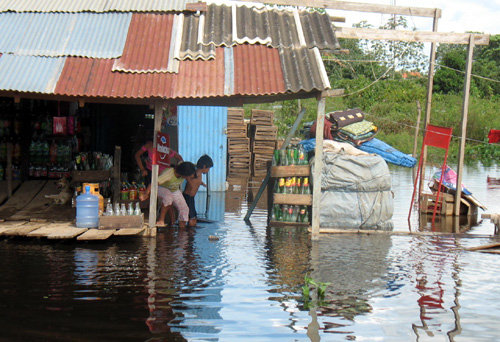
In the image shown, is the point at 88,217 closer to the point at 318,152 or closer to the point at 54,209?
the point at 54,209

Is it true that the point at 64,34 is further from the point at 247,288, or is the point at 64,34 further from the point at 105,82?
the point at 247,288

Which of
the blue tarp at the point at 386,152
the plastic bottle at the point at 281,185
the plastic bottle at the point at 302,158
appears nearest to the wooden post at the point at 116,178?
the plastic bottle at the point at 281,185

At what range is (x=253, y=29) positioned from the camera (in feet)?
43.5

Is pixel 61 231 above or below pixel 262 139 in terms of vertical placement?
below

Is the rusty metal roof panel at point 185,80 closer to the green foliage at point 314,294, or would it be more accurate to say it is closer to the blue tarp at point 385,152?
the green foliage at point 314,294

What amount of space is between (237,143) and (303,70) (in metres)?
16.6

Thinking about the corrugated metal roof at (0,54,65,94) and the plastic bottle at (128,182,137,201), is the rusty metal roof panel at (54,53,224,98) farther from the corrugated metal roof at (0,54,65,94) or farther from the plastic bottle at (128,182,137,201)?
the plastic bottle at (128,182,137,201)

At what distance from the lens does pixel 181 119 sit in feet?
67.7

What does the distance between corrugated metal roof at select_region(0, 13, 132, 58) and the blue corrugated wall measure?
754cm

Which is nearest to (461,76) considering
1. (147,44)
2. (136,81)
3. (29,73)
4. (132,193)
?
(132,193)

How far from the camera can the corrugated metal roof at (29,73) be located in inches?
446

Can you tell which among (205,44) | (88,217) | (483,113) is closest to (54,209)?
(88,217)

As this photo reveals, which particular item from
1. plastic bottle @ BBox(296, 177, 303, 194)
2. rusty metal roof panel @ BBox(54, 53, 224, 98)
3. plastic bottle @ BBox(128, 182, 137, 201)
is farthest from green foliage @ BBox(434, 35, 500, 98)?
rusty metal roof panel @ BBox(54, 53, 224, 98)

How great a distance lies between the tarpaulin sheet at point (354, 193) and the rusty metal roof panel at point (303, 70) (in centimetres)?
203
